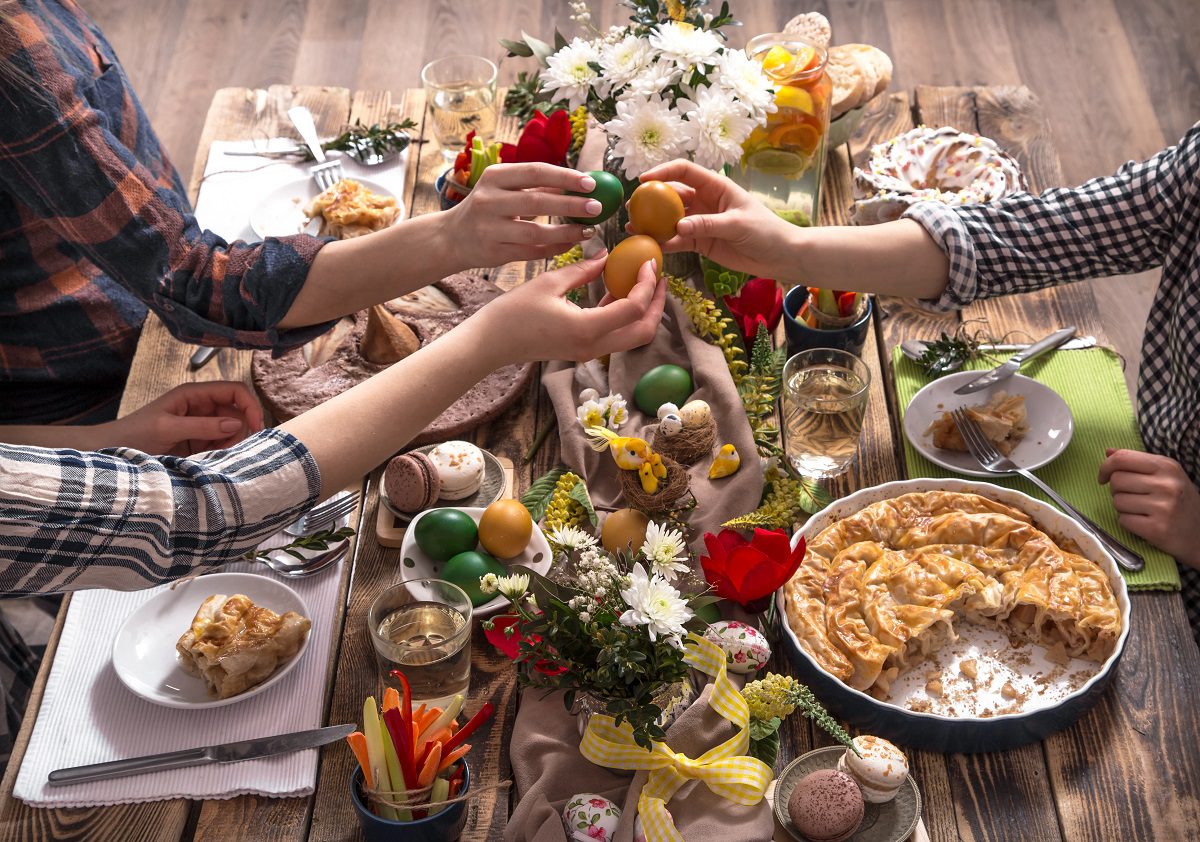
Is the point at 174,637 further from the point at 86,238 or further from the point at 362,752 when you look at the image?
the point at 86,238

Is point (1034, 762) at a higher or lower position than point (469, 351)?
lower

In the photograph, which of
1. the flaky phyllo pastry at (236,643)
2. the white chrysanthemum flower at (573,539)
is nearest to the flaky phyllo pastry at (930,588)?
the white chrysanthemum flower at (573,539)

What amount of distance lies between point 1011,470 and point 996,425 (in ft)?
0.21

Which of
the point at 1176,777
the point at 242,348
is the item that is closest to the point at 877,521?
the point at 1176,777

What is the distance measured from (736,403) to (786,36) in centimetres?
61

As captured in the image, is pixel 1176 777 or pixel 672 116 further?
pixel 672 116

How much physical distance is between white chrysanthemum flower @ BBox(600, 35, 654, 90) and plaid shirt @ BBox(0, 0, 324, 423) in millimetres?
473

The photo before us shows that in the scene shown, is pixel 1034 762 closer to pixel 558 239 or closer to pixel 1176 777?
pixel 1176 777

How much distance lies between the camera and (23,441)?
154 centimetres

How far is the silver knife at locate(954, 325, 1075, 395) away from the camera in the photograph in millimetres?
1478

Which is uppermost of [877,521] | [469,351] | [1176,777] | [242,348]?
[469,351]

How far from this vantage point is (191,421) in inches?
56.6

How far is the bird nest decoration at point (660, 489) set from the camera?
129 centimetres

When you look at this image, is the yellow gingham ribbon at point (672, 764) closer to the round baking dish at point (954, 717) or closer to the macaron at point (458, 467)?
the round baking dish at point (954, 717)
